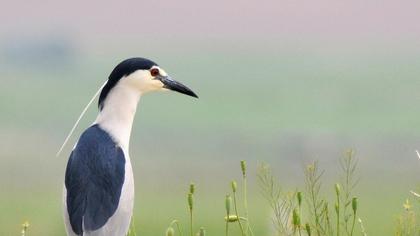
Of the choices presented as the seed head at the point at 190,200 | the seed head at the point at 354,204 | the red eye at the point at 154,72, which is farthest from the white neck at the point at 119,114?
the seed head at the point at 354,204

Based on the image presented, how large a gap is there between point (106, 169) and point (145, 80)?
87 cm

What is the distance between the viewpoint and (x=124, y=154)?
12.2 ft

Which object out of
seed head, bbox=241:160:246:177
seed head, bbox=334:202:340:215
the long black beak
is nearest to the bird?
the long black beak

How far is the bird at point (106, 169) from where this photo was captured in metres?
3.37

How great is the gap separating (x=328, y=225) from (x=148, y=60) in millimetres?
1871

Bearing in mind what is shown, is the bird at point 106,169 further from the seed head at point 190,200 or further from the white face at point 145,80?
the seed head at point 190,200

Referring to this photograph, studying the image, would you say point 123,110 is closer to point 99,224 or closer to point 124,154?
point 124,154

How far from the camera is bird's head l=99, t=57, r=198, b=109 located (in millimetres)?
3961

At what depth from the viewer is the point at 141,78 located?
4.08m

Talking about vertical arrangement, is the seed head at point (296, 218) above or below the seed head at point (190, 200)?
below

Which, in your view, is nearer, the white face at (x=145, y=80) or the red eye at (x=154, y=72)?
the white face at (x=145, y=80)

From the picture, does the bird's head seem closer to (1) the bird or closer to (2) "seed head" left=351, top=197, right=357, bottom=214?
(1) the bird

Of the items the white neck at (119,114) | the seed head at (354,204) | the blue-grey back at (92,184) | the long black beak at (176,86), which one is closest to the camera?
the seed head at (354,204)

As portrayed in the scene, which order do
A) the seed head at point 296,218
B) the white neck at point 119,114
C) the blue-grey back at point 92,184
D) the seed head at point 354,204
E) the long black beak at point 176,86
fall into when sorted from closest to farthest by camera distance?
the seed head at point 296,218 → the seed head at point 354,204 → the blue-grey back at point 92,184 → the white neck at point 119,114 → the long black beak at point 176,86
